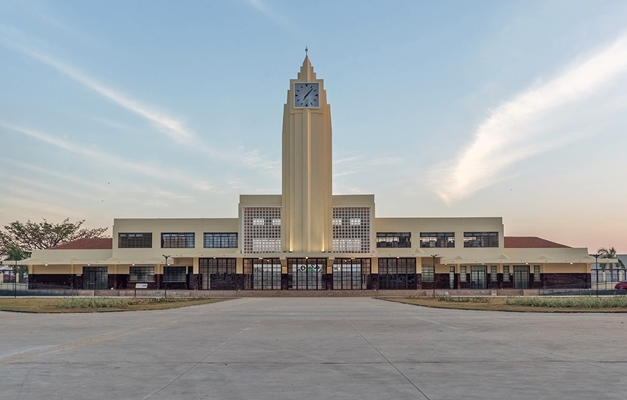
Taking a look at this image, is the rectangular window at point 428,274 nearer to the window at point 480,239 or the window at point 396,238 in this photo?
the window at point 396,238

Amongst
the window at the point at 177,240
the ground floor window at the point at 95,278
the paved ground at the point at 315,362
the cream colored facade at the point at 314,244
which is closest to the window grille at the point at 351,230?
the cream colored facade at the point at 314,244

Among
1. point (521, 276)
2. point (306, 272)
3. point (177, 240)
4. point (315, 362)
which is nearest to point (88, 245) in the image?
point (177, 240)

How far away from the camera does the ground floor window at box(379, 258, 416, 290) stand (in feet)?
232

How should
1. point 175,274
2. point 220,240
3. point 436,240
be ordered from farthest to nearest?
point 436,240, point 220,240, point 175,274

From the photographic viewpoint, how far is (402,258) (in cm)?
7100

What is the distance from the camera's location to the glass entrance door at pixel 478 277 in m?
72.1

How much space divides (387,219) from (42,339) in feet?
186

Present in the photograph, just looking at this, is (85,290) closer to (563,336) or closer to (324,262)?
Result: (324,262)

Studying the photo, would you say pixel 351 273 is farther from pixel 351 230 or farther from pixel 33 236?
pixel 33 236

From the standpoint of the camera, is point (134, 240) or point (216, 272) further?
point (134, 240)

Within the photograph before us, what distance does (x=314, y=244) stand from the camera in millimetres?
68062

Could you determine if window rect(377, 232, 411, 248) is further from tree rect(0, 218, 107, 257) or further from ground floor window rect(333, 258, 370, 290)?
tree rect(0, 218, 107, 257)

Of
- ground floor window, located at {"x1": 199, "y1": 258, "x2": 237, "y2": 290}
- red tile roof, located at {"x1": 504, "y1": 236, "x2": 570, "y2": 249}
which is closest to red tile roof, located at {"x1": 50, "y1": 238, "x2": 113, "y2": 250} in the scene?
ground floor window, located at {"x1": 199, "y1": 258, "x2": 237, "y2": 290}

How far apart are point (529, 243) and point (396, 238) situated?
1964 centimetres
